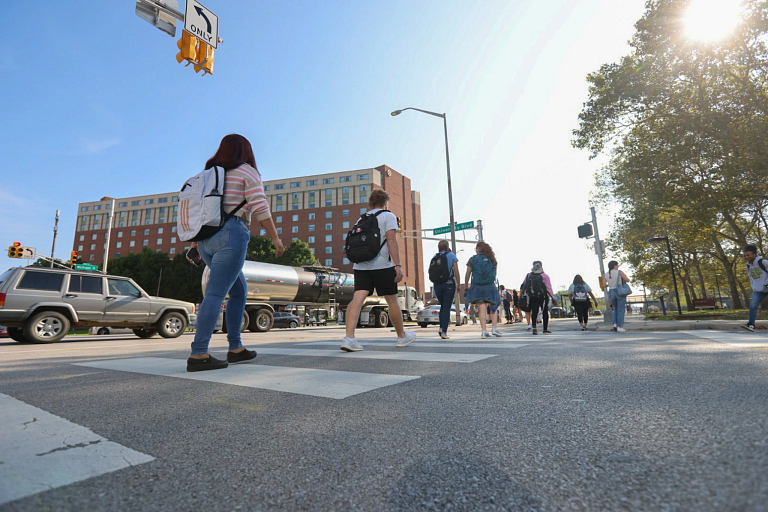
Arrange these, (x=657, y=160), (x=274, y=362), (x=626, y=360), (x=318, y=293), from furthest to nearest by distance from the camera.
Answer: (x=318, y=293) → (x=657, y=160) → (x=274, y=362) → (x=626, y=360)

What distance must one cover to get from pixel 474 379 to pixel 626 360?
4.81 feet

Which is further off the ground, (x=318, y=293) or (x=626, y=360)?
(x=318, y=293)

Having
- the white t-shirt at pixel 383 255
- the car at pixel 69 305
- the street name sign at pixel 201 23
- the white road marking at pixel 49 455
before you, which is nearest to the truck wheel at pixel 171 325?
the car at pixel 69 305

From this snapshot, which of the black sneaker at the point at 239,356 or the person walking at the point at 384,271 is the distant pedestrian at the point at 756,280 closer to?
the person walking at the point at 384,271

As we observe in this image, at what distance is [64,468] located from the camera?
1229 mm

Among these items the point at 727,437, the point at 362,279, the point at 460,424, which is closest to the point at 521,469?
the point at 460,424

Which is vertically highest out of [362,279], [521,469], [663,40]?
[663,40]

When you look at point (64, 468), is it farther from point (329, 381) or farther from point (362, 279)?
point (362, 279)

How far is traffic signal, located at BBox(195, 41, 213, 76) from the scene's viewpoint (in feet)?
27.9

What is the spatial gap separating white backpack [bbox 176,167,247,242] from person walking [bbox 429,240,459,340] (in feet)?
16.6

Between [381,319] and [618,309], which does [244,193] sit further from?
[381,319]

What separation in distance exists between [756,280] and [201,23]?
42.5 feet

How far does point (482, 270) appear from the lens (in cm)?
802

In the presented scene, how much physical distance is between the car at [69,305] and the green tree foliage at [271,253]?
37230 mm
